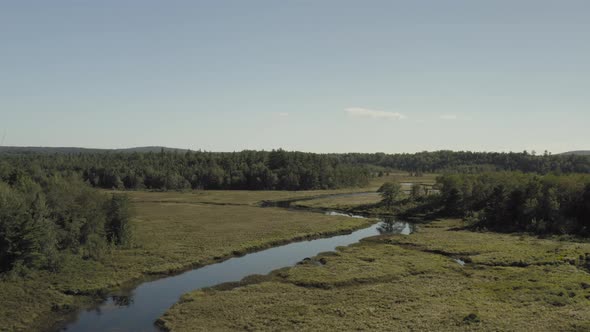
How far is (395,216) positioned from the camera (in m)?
110

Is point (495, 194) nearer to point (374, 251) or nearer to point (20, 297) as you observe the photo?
point (374, 251)

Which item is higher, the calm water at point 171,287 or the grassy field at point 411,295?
the grassy field at point 411,295

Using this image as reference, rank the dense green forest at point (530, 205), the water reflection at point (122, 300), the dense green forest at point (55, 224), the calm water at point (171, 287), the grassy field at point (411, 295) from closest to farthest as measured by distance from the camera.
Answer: the grassy field at point (411, 295), the calm water at point (171, 287), the water reflection at point (122, 300), the dense green forest at point (55, 224), the dense green forest at point (530, 205)

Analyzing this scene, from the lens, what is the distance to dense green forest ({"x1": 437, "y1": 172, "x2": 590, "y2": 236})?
→ 81312 millimetres

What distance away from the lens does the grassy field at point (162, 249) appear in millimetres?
41250

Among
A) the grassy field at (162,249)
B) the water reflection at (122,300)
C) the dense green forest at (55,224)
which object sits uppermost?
the dense green forest at (55,224)

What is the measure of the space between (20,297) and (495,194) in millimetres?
91879

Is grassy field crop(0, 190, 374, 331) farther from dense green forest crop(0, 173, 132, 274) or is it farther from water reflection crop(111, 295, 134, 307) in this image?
water reflection crop(111, 295, 134, 307)

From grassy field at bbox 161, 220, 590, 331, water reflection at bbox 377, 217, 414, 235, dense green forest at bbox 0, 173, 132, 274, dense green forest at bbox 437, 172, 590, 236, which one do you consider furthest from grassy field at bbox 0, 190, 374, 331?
dense green forest at bbox 437, 172, 590, 236

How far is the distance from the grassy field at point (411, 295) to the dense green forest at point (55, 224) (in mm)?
17520

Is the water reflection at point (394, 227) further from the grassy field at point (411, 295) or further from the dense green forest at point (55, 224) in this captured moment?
the dense green forest at point (55, 224)

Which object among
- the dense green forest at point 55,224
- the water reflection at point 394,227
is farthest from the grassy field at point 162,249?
the water reflection at point 394,227

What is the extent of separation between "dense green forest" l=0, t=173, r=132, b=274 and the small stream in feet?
33.0

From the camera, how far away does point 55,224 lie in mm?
52750
